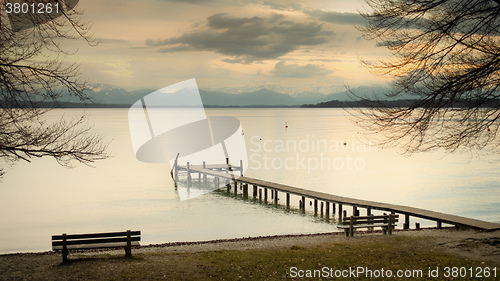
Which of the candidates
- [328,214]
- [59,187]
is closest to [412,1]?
[328,214]

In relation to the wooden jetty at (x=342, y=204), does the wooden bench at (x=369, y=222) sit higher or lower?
higher

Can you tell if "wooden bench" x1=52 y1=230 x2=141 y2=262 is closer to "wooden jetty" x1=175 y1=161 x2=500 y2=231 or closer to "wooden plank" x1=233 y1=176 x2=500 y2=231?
"wooden plank" x1=233 y1=176 x2=500 y2=231

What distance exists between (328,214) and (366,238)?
1246cm

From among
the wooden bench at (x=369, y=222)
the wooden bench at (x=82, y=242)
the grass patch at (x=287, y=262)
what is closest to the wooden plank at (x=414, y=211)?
the wooden bench at (x=369, y=222)

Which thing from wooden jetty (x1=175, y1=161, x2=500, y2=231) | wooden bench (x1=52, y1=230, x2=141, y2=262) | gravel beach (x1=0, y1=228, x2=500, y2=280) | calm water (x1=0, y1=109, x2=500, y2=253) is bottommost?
calm water (x1=0, y1=109, x2=500, y2=253)

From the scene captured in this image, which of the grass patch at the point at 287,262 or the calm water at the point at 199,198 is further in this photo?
the calm water at the point at 199,198

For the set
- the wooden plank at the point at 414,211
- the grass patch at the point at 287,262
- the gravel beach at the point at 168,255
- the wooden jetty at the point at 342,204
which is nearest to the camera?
the grass patch at the point at 287,262

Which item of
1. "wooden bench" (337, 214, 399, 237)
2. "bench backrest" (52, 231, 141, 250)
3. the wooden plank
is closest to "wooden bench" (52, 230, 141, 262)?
"bench backrest" (52, 231, 141, 250)

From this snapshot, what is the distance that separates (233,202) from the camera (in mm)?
37500

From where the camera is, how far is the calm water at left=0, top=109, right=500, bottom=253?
2880cm

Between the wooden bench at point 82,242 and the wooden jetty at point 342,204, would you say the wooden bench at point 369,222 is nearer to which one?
the wooden jetty at point 342,204

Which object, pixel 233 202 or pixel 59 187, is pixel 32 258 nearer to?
pixel 233 202

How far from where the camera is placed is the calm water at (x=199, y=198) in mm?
28797

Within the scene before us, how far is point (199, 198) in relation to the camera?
1558 inches
